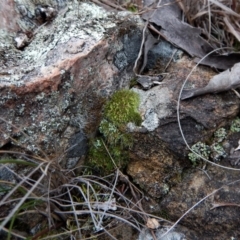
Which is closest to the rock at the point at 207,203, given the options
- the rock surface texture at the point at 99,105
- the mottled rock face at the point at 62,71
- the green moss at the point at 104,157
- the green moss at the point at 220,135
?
the rock surface texture at the point at 99,105

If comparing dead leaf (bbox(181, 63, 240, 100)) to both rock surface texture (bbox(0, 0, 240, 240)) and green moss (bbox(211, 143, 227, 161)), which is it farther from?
green moss (bbox(211, 143, 227, 161))

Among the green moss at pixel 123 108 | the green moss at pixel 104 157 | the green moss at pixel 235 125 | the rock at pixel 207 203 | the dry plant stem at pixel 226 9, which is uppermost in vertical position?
the dry plant stem at pixel 226 9

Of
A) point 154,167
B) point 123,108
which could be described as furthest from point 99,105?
point 154,167

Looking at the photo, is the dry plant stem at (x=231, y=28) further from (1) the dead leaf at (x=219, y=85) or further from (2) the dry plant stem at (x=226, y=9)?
(1) the dead leaf at (x=219, y=85)

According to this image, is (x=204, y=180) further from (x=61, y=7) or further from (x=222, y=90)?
(x=61, y=7)

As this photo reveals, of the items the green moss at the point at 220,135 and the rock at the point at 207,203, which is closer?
the rock at the point at 207,203

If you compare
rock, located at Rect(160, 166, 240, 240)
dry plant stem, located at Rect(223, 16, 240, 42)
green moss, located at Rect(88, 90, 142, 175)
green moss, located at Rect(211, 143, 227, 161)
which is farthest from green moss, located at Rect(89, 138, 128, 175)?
dry plant stem, located at Rect(223, 16, 240, 42)
